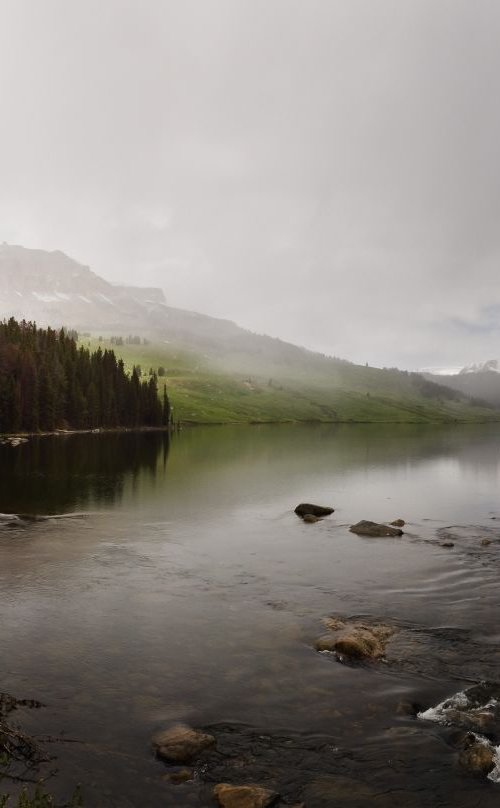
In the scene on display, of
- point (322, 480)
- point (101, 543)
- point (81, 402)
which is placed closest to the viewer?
point (101, 543)

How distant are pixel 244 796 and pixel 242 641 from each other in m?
11.7

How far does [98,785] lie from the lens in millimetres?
16234

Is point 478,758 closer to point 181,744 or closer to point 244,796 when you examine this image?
point 244,796

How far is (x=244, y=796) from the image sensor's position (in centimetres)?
1538

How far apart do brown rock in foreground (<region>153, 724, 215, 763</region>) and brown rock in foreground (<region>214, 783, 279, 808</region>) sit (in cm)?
224

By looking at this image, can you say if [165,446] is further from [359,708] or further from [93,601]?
[359,708]

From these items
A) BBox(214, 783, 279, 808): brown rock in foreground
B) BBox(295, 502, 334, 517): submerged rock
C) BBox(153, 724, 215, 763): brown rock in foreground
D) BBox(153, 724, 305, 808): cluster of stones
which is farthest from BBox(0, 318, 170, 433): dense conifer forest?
BBox(214, 783, 279, 808): brown rock in foreground

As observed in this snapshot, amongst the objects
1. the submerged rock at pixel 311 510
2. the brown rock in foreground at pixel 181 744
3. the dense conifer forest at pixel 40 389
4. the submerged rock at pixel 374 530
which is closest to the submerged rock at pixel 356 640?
the brown rock in foreground at pixel 181 744

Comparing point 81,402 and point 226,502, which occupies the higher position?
point 81,402

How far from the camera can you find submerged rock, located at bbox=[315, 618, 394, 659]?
83.6ft

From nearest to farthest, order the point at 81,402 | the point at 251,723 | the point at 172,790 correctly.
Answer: the point at 172,790, the point at 251,723, the point at 81,402

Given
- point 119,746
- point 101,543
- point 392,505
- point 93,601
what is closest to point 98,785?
point 119,746

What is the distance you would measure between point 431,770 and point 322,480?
260 ft

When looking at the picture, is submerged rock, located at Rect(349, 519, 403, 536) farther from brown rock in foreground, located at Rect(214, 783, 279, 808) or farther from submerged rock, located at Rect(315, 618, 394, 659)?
brown rock in foreground, located at Rect(214, 783, 279, 808)
